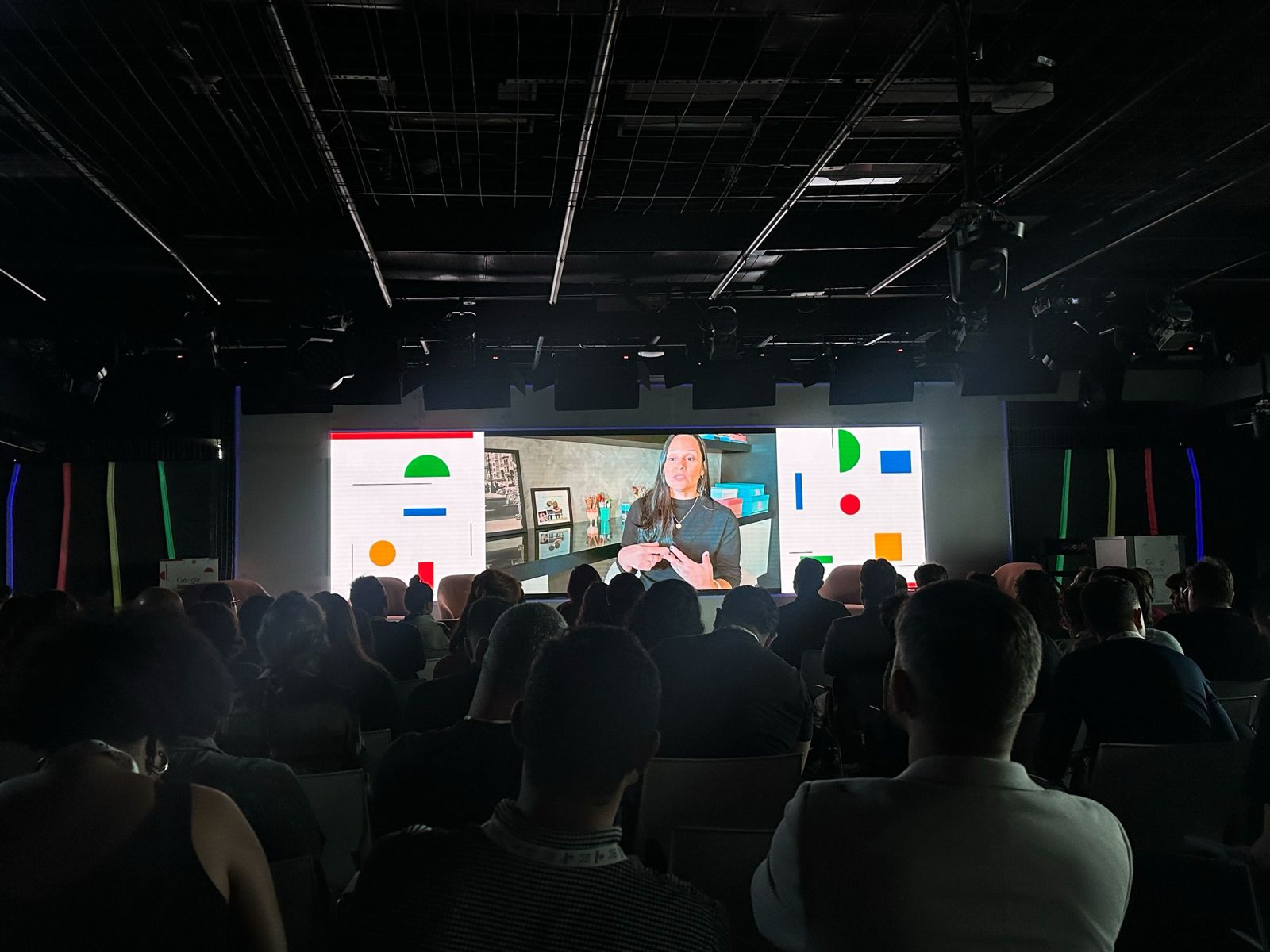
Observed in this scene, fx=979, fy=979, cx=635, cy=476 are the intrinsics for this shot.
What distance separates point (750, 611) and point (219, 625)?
217 centimetres

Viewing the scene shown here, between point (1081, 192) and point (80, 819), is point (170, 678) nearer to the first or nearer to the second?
point (80, 819)

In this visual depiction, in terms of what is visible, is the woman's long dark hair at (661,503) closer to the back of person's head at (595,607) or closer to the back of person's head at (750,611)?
the back of person's head at (595,607)

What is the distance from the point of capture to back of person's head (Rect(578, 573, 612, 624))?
5.02 m

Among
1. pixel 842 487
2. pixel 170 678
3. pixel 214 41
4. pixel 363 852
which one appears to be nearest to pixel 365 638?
pixel 363 852

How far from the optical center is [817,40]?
157 inches

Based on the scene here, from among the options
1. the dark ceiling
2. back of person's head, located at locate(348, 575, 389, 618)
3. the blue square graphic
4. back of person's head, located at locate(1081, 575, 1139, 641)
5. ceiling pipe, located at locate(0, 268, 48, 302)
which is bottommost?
back of person's head, located at locate(348, 575, 389, 618)

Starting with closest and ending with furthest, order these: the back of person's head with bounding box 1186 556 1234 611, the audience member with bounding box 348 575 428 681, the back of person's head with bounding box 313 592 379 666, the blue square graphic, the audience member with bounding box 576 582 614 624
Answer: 1. the back of person's head with bounding box 313 592 379 666
2. the back of person's head with bounding box 1186 556 1234 611
3. the audience member with bounding box 576 582 614 624
4. the audience member with bounding box 348 575 428 681
5. the blue square graphic

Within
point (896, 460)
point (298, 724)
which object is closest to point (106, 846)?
point (298, 724)

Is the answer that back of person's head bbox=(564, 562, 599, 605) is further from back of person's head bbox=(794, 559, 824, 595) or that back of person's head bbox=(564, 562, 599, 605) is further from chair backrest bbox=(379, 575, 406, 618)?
chair backrest bbox=(379, 575, 406, 618)

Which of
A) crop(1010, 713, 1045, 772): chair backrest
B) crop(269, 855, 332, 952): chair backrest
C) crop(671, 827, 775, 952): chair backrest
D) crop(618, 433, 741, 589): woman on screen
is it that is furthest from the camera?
crop(618, 433, 741, 589): woman on screen

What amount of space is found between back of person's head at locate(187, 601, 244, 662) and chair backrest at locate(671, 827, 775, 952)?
96.7 inches

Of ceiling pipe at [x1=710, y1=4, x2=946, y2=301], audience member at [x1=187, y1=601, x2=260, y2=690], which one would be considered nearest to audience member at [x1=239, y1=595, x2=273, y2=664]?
audience member at [x1=187, y1=601, x2=260, y2=690]

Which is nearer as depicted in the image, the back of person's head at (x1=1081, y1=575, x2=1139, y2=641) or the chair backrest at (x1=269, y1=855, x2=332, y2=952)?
the chair backrest at (x1=269, y1=855, x2=332, y2=952)

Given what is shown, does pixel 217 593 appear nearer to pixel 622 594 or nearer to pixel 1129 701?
pixel 622 594
